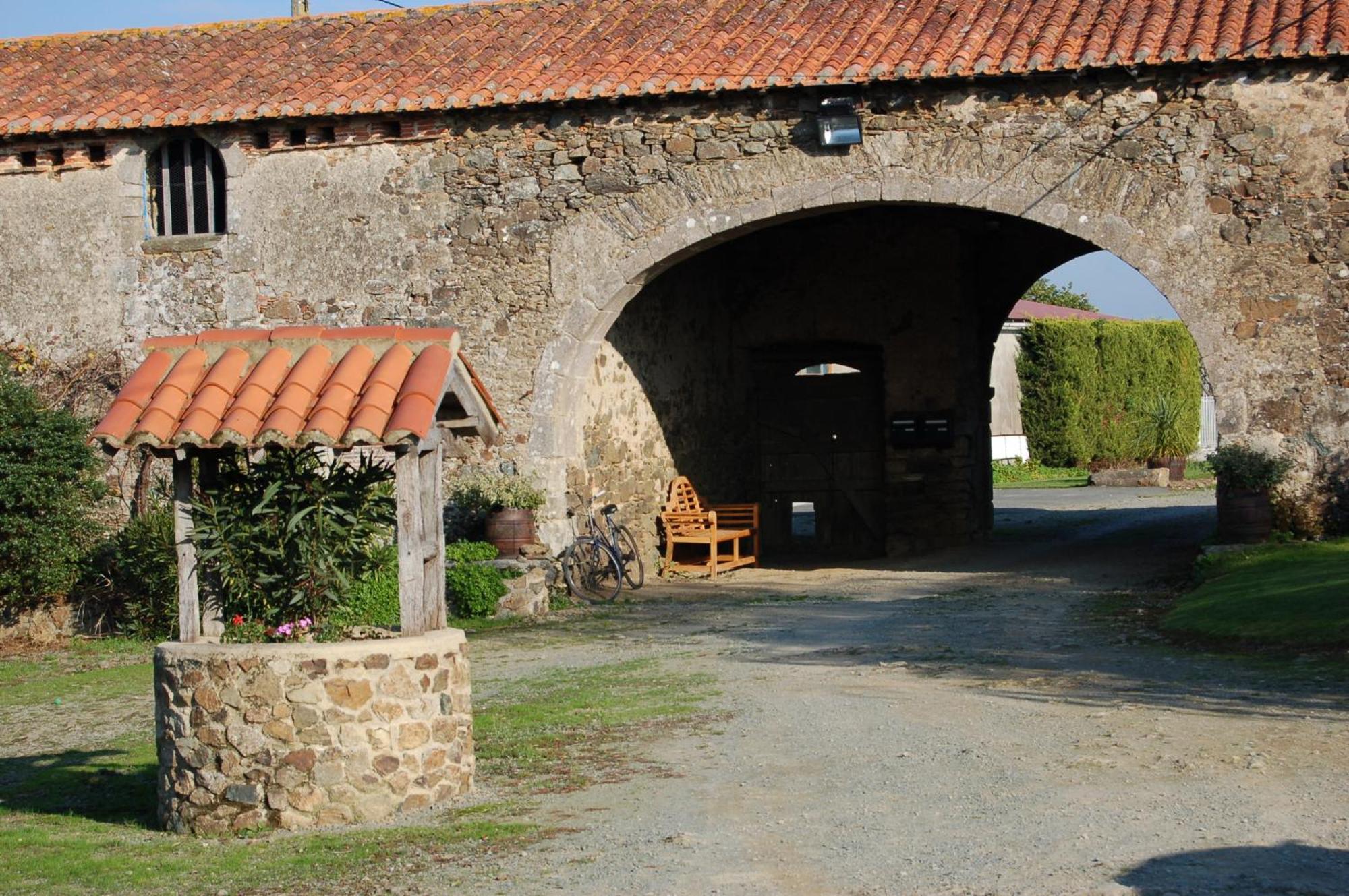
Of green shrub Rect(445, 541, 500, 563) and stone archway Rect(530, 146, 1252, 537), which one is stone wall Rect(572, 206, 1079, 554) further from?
green shrub Rect(445, 541, 500, 563)

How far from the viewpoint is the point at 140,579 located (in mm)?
12500

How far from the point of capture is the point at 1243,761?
6215 millimetres

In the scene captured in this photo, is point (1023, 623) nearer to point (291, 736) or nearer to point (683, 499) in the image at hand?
point (683, 499)

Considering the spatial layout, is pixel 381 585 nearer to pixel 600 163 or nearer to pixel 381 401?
pixel 600 163

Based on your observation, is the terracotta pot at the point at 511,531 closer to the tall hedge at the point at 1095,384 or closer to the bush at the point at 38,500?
the bush at the point at 38,500

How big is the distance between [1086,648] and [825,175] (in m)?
4.98

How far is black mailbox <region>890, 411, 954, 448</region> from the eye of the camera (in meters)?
17.3

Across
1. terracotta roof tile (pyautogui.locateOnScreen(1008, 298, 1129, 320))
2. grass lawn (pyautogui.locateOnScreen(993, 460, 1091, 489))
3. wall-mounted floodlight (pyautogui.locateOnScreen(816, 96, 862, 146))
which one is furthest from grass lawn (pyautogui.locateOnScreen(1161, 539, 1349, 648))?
terracotta roof tile (pyautogui.locateOnScreen(1008, 298, 1129, 320))

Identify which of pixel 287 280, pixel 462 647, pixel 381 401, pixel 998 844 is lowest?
pixel 998 844

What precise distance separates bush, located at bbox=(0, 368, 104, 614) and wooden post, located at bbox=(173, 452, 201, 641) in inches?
249

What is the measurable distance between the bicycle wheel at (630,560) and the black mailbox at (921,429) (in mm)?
4321

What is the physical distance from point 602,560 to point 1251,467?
18.3 feet

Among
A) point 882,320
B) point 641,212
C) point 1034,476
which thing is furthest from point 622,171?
point 1034,476

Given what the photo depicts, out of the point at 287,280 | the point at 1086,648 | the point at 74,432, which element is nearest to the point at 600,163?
the point at 287,280
